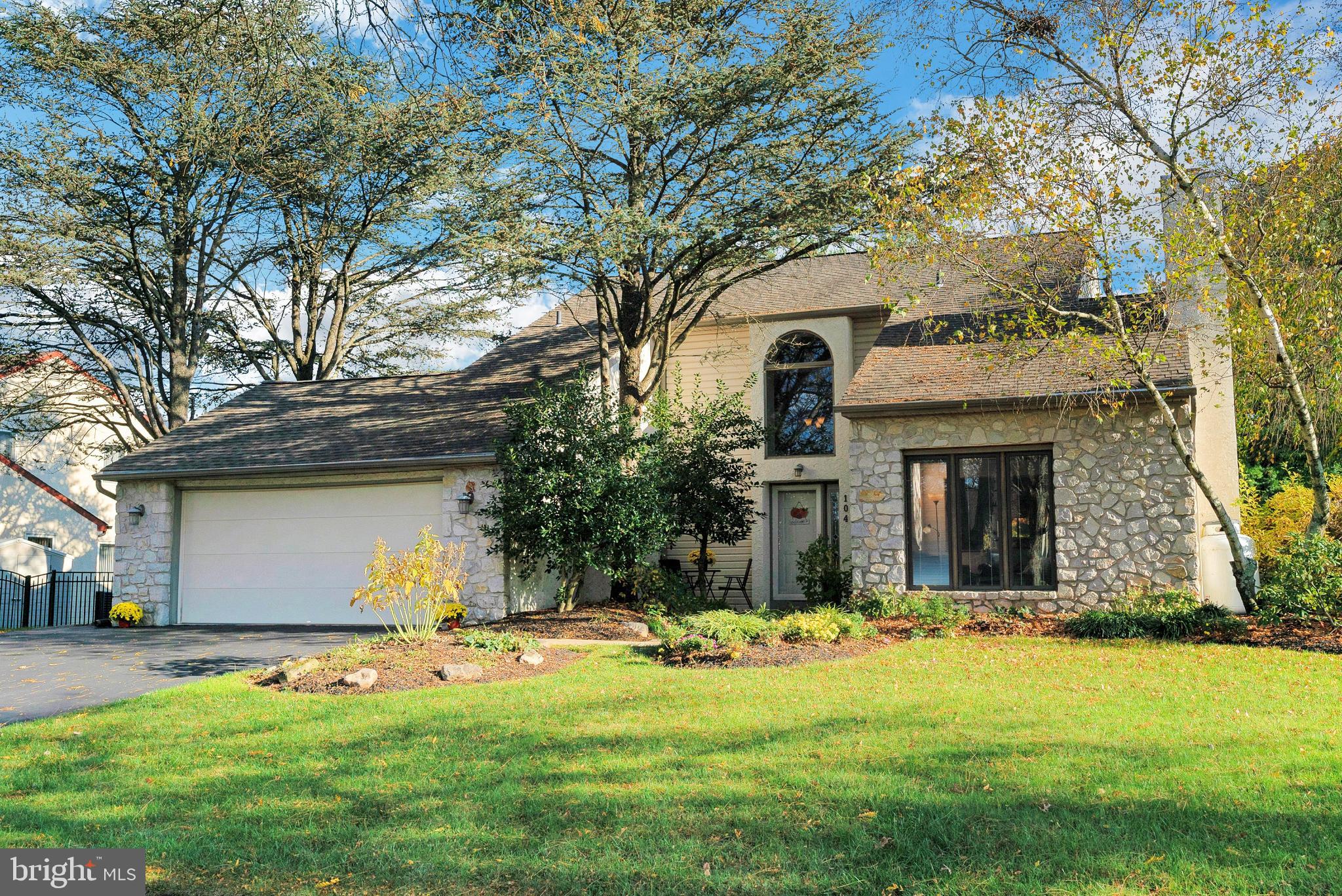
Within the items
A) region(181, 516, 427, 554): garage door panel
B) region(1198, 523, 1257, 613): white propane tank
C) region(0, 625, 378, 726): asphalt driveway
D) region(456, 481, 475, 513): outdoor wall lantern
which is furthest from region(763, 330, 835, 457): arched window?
region(0, 625, 378, 726): asphalt driveway

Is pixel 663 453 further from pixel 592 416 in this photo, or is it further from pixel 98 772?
pixel 98 772

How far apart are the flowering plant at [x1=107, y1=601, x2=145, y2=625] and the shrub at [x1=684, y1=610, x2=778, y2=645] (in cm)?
950

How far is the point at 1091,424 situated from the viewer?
11.8 meters

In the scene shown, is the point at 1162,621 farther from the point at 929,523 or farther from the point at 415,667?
the point at 415,667

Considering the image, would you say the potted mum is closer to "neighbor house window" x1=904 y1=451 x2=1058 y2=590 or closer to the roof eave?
the roof eave

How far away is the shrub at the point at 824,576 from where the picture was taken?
13.5 m

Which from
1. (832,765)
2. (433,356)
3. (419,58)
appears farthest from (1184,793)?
(433,356)

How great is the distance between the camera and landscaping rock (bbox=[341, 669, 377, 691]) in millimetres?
8125

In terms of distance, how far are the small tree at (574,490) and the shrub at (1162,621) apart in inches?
207

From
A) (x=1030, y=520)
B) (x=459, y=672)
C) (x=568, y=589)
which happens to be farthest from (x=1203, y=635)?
(x=568, y=589)

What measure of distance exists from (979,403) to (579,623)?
5.78 metres

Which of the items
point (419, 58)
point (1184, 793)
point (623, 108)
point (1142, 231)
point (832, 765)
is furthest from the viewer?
point (623, 108)

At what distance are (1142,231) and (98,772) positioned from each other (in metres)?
10.8

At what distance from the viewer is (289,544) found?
1499cm
